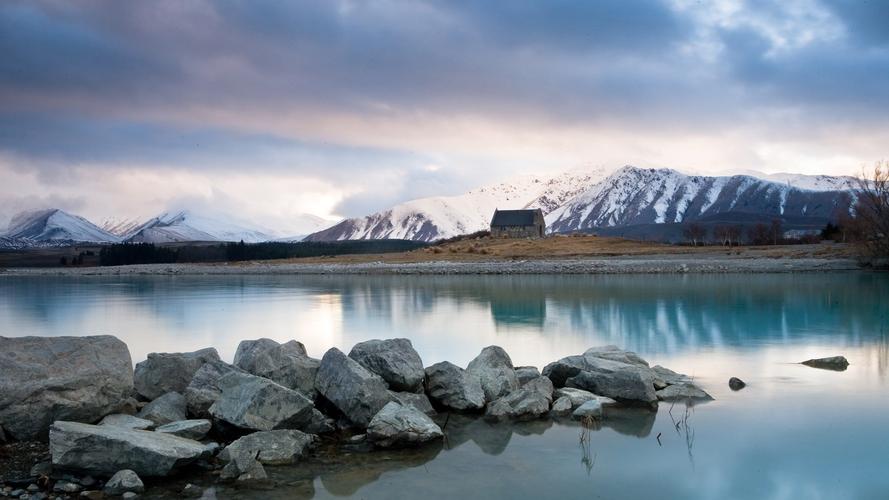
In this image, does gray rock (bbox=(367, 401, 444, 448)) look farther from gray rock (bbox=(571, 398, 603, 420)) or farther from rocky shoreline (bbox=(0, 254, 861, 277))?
rocky shoreline (bbox=(0, 254, 861, 277))

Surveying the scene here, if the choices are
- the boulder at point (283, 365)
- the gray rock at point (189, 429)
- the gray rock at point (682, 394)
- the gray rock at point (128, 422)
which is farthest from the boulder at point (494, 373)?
the gray rock at point (128, 422)

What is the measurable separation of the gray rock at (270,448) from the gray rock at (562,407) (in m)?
4.37

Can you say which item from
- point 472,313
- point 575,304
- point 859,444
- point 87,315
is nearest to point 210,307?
point 87,315

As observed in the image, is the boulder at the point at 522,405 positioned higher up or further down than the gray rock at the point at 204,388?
further down

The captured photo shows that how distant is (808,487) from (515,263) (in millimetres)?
67520

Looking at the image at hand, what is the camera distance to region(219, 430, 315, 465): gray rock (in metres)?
9.54

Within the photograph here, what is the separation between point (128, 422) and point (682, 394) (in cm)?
940

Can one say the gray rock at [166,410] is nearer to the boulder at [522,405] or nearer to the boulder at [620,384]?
the boulder at [522,405]

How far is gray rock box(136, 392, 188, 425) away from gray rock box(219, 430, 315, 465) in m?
2.06

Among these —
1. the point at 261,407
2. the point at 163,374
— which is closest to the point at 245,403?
the point at 261,407

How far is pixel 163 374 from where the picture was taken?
1308cm

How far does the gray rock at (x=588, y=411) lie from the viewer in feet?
39.2

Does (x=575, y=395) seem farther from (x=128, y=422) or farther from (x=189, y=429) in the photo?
(x=128, y=422)

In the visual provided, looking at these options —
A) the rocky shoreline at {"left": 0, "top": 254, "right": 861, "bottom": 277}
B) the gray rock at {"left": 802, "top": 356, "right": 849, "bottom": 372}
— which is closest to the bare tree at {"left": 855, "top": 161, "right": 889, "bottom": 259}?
the rocky shoreline at {"left": 0, "top": 254, "right": 861, "bottom": 277}
